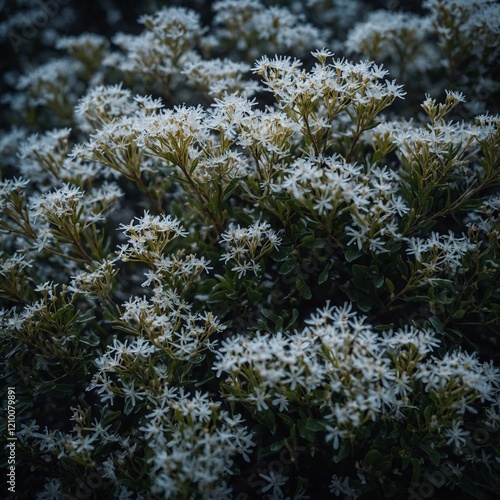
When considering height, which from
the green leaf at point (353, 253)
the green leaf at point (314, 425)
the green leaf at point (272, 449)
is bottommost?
the green leaf at point (272, 449)

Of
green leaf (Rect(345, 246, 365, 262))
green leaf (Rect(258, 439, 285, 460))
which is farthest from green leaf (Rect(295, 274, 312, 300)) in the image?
green leaf (Rect(258, 439, 285, 460))

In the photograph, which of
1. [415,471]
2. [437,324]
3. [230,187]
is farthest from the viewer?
[230,187]

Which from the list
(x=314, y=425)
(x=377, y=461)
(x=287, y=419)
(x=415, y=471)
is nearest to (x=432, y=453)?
(x=415, y=471)

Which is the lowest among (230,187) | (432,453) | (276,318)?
(432,453)

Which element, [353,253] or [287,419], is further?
[353,253]

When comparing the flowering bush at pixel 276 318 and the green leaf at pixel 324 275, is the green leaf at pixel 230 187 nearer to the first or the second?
the flowering bush at pixel 276 318

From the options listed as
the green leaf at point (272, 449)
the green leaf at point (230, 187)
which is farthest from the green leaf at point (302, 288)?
the green leaf at point (272, 449)

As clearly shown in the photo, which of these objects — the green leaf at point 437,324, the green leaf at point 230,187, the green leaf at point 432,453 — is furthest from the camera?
the green leaf at point 230,187

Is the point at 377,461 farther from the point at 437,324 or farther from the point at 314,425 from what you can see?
the point at 437,324

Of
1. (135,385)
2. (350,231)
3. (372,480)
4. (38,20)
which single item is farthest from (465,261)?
(38,20)
